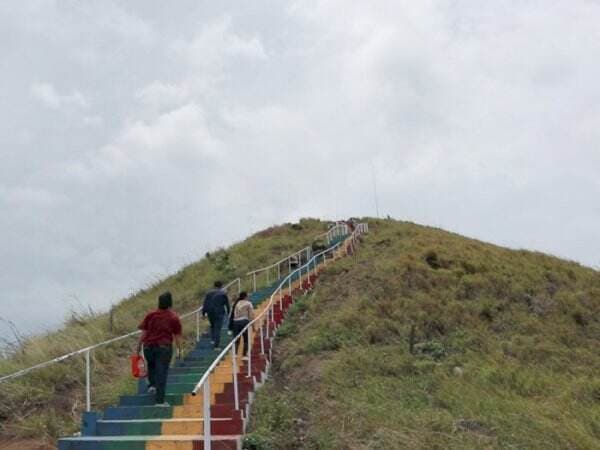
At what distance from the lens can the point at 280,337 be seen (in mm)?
16078

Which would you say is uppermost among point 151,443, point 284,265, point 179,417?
point 284,265

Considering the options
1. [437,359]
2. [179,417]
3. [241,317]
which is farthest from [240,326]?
[179,417]

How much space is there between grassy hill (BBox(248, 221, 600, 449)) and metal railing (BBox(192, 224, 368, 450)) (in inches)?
19.5

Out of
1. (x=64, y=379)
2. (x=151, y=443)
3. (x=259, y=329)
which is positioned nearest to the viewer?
(x=151, y=443)

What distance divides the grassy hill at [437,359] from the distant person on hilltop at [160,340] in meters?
1.41

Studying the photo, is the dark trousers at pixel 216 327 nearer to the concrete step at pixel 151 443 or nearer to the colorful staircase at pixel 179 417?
the colorful staircase at pixel 179 417

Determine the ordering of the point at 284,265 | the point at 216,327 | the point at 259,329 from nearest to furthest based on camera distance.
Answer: the point at 216,327 < the point at 259,329 < the point at 284,265

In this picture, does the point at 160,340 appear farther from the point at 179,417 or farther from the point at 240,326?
the point at 240,326

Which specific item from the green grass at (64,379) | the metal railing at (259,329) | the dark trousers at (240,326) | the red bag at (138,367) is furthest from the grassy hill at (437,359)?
the green grass at (64,379)

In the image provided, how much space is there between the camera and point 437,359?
13.7 meters

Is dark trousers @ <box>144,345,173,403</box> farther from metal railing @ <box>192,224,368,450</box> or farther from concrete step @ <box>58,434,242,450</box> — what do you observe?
concrete step @ <box>58,434,242,450</box>

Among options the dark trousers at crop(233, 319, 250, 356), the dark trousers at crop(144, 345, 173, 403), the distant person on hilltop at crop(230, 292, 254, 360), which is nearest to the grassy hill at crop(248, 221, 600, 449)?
the dark trousers at crop(233, 319, 250, 356)

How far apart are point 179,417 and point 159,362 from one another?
0.80 m

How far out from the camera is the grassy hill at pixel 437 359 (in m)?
9.25
